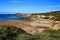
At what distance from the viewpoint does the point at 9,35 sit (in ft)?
54.7

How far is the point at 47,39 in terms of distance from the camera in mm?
14938

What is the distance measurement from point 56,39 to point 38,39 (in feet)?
5.61

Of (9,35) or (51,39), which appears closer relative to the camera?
(51,39)

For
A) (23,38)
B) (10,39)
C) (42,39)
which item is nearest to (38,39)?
(42,39)

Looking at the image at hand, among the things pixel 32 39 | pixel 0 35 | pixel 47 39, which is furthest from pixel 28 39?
pixel 0 35

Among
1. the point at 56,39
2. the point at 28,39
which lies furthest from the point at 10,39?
the point at 56,39

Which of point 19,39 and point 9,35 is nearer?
point 19,39

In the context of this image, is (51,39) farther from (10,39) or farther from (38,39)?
(10,39)

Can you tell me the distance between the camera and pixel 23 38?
14.9m

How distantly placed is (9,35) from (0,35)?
4.32 feet

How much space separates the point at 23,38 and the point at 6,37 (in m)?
1.80

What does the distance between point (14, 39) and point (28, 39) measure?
1285 millimetres

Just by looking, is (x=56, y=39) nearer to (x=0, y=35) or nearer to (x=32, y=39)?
(x=32, y=39)

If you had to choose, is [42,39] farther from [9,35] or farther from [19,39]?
[9,35]
